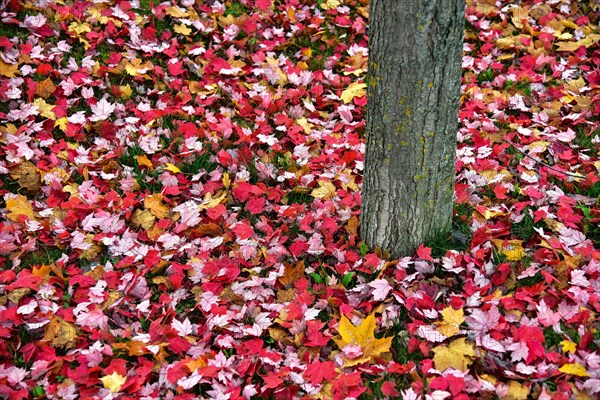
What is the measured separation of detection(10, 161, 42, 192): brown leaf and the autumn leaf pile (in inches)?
0.5

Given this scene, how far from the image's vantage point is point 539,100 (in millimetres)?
4293

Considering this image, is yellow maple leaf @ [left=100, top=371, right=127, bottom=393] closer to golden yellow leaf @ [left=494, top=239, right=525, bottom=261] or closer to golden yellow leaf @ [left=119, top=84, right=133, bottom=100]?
golden yellow leaf @ [left=494, top=239, right=525, bottom=261]

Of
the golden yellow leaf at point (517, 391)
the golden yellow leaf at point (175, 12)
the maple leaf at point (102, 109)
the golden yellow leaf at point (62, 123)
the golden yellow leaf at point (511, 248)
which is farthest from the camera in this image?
the golden yellow leaf at point (175, 12)

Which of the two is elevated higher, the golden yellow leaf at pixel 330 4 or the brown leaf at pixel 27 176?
the golden yellow leaf at pixel 330 4

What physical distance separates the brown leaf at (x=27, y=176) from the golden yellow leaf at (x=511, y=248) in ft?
8.70

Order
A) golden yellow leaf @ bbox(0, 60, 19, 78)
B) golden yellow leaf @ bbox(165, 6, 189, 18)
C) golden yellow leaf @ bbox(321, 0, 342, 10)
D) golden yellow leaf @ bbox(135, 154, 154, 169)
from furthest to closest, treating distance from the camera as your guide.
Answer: golden yellow leaf @ bbox(321, 0, 342, 10) → golden yellow leaf @ bbox(165, 6, 189, 18) → golden yellow leaf @ bbox(0, 60, 19, 78) → golden yellow leaf @ bbox(135, 154, 154, 169)

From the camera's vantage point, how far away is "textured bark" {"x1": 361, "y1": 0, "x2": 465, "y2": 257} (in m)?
2.76

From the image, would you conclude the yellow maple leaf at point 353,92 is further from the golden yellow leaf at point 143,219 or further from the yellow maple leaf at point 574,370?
the yellow maple leaf at point 574,370

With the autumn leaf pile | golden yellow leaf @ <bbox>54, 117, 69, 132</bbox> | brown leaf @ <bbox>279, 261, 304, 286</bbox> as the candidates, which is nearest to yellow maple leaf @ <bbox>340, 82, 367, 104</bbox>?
the autumn leaf pile

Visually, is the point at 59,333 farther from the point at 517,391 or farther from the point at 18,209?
the point at 517,391

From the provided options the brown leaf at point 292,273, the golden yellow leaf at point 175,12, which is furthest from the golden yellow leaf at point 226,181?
the golden yellow leaf at point 175,12

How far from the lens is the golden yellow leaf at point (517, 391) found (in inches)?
97.7

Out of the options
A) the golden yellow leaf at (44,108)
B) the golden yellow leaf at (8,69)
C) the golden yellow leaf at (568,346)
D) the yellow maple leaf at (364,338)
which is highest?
the golden yellow leaf at (8,69)

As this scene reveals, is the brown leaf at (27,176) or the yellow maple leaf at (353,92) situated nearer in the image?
the brown leaf at (27,176)
